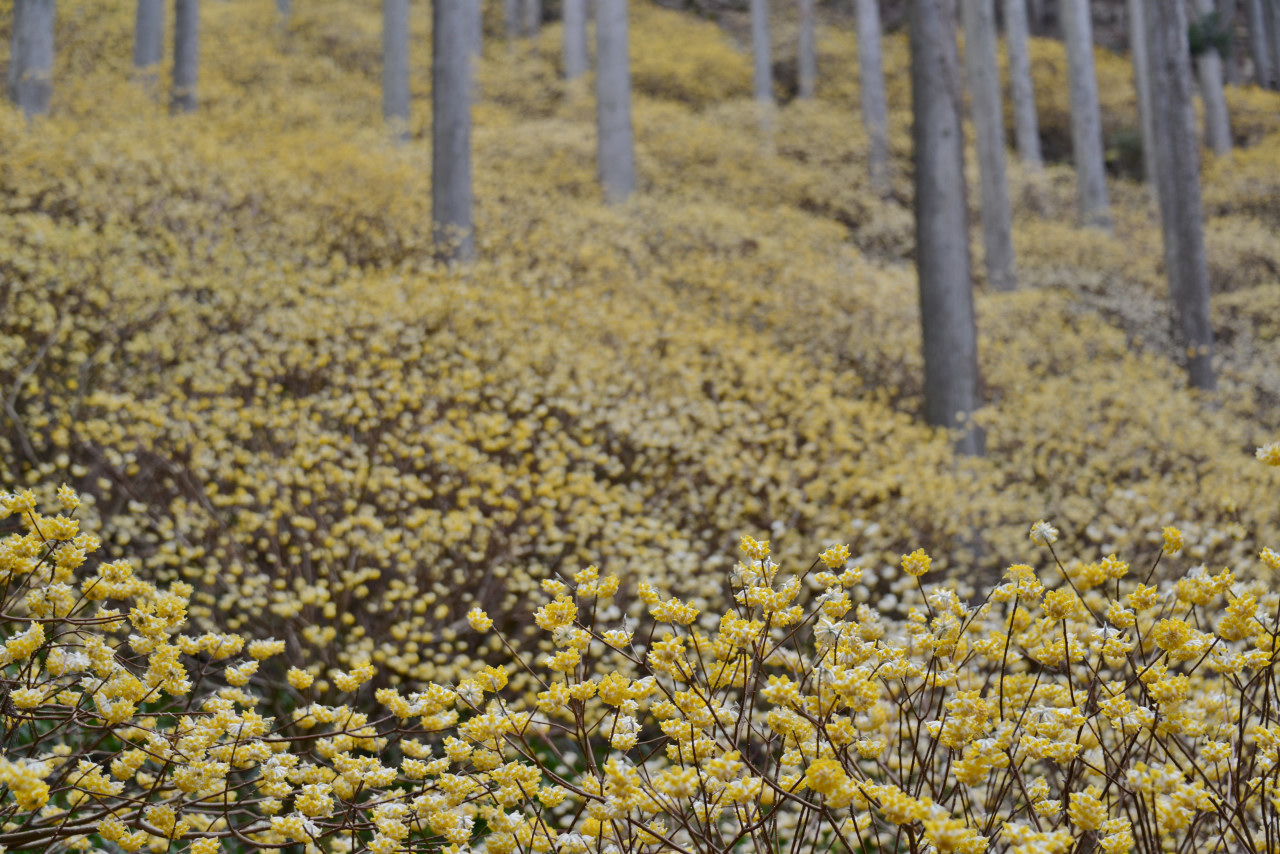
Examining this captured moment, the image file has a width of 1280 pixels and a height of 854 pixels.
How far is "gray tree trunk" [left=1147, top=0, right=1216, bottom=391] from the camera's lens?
23.2ft

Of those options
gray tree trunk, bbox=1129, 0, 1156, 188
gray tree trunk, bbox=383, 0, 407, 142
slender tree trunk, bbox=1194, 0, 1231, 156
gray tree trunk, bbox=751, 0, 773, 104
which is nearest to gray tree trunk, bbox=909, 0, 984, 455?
gray tree trunk, bbox=383, 0, 407, 142

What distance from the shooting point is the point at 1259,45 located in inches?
615

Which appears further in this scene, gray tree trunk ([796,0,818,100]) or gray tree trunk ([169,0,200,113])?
gray tree trunk ([796,0,818,100])

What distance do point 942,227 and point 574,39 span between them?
36.1 ft

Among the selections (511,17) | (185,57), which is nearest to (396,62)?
(185,57)

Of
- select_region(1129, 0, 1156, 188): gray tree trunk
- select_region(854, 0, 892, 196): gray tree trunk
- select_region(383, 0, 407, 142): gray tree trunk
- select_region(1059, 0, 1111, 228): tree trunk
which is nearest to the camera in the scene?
select_region(383, 0, 407, 142): gray tree trunk

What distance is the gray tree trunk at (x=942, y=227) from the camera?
17.4 ft

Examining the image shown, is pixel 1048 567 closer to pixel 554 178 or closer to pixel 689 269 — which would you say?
pixel 689 269

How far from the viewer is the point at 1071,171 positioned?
14570mm

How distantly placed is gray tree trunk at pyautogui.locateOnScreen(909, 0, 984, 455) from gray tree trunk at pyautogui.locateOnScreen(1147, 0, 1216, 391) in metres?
3.09

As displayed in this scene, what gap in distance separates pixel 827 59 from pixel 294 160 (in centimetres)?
1366

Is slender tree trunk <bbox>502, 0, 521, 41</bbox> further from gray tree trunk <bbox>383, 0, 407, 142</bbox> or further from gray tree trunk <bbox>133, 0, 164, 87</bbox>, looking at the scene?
gray tree trunk <bbox>133, 0, 164, 87</bbox>

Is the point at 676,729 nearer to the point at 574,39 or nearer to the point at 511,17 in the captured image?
the point at 574,39

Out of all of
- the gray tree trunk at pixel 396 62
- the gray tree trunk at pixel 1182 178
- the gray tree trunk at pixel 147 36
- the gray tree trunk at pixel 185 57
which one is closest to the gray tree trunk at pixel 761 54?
the gray tree trunk at pixel 396 62
